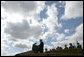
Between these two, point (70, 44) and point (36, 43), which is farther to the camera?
point (70, 44)

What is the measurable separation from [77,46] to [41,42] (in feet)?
21.2

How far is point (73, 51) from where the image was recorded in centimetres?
2436

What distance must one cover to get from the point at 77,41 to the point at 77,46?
819mm

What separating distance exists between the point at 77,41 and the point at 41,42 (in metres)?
6.45

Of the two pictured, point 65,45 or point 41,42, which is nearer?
point 41,42

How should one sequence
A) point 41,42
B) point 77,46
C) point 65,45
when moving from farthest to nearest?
point 65,45 → point 77,46 → point 41,42

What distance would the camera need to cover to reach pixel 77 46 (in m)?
25.8

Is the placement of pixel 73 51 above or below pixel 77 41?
below

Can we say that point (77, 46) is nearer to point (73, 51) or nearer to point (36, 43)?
point (73, 51)

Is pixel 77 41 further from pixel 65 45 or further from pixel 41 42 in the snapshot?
pixel 41 42

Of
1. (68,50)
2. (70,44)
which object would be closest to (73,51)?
(68,50)

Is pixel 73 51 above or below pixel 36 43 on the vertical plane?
below

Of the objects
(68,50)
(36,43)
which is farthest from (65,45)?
(36,43)

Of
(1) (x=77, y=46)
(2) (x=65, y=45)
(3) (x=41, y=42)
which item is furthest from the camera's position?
(2) (x=65, y=45)
